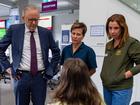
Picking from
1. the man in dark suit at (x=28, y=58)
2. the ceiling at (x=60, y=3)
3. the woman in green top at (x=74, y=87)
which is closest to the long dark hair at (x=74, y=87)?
the woman in green top at (x=74, y=87)

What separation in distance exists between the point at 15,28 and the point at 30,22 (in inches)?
7.3

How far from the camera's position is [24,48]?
9.43ft

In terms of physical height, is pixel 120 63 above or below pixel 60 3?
below

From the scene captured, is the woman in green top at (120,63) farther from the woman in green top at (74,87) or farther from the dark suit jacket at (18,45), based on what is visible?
the woman in green top at (74,87)

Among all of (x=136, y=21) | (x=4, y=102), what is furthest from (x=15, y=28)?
(x=4, y=102)

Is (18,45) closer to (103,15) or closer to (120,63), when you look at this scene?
(120,63)

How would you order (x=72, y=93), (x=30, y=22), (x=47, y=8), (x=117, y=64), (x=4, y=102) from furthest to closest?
(x=47, y=8)
(x=4, y=102)
(x=30, y=22)
(x=117, y=64)
(x=72, y=93)

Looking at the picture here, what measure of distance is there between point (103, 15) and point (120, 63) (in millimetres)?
2412

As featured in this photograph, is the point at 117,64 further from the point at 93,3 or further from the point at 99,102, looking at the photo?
the point at 93,3

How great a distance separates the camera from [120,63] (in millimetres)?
2586

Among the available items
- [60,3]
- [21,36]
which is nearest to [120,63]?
[21,36]

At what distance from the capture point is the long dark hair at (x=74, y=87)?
1.56 meters

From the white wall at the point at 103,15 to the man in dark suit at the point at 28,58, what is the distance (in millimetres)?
2049

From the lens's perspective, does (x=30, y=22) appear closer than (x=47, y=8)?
Yes
